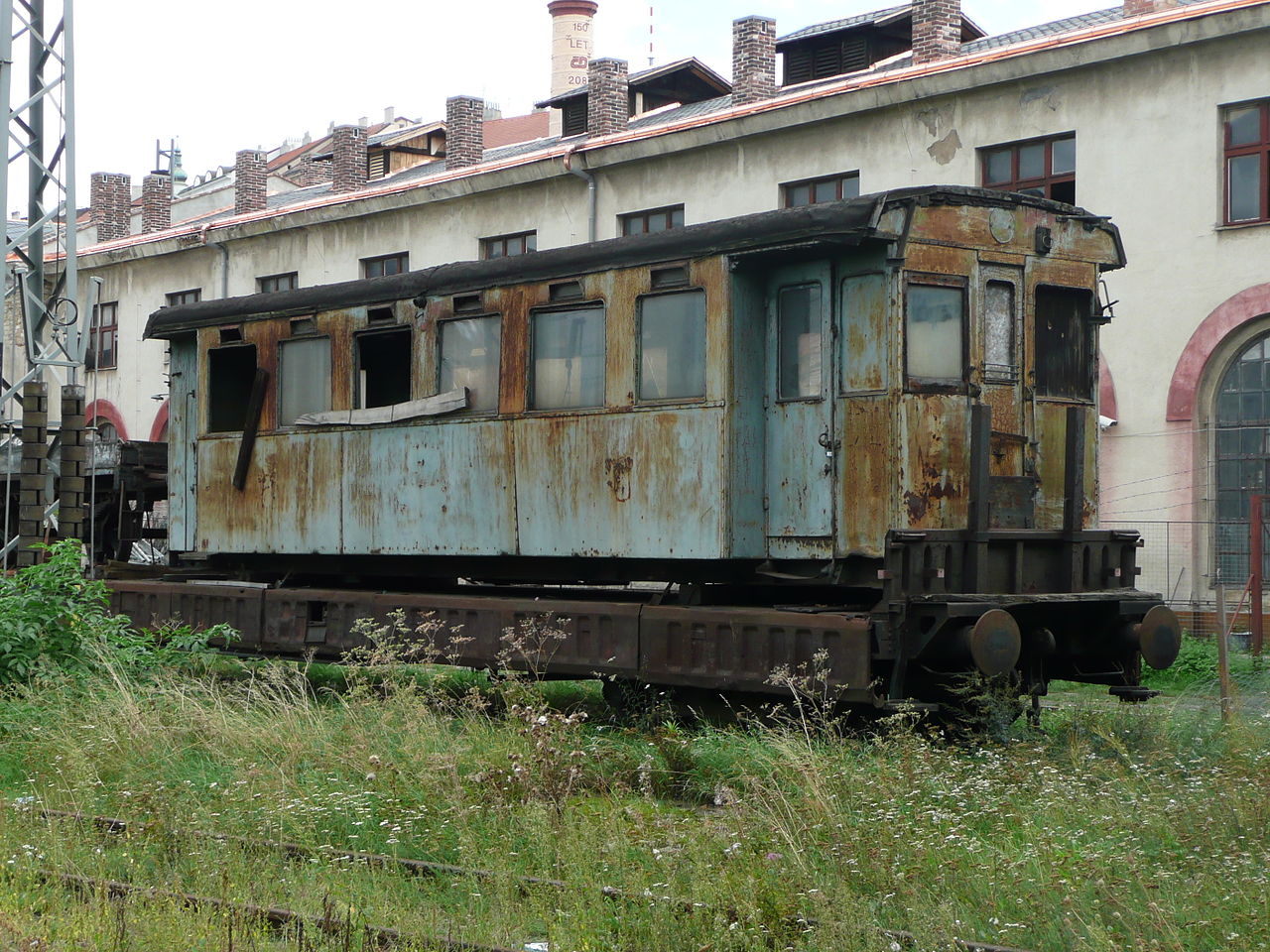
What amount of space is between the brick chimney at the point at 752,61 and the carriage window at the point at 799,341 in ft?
53.6

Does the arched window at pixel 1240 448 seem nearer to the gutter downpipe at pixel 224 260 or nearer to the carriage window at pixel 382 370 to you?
the carriage window at pixel 382 370

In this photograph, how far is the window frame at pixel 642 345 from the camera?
10.6 m

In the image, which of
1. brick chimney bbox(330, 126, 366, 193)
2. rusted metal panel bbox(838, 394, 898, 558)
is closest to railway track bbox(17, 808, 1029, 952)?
rusted metal panel bbox(838, 394, 898, 558)

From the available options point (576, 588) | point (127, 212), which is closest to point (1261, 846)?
point (576, 588)

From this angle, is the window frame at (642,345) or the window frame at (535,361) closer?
the window frame at (642,345)

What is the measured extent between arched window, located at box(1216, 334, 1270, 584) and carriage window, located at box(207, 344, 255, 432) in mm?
11510

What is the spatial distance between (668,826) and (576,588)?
242 inches

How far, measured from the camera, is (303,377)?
13461mm

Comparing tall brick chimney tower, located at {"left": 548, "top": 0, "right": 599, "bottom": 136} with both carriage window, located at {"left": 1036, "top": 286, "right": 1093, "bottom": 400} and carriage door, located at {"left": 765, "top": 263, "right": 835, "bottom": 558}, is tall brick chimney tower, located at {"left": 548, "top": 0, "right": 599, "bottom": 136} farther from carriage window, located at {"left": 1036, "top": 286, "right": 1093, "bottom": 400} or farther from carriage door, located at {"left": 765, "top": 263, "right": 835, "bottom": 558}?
carriage door, located at {"left": 765, "top": 263, "right": 835, "bottom": 558}

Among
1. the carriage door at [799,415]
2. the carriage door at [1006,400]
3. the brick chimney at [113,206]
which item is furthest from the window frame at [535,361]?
the brick chimney at [113,206]

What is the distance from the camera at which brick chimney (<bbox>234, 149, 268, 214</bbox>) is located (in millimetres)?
37250

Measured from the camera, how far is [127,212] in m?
41.8

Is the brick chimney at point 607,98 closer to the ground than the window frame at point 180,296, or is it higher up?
higher up

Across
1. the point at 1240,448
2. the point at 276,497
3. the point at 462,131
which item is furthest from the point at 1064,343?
the point at 462,131
